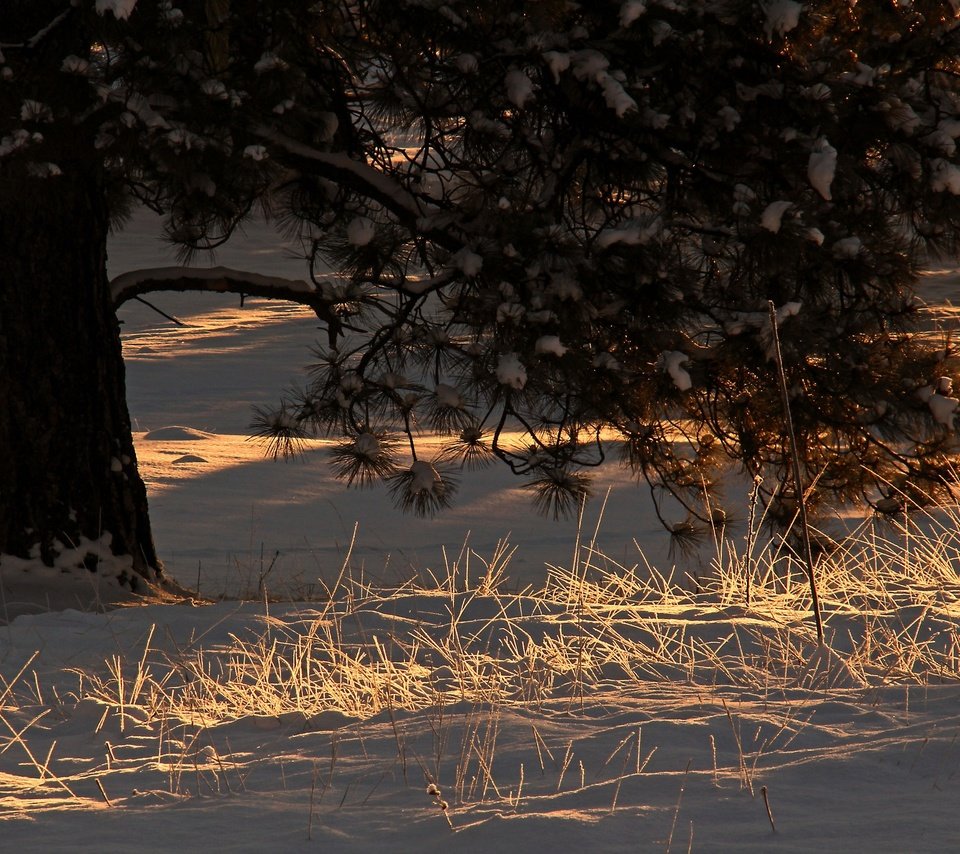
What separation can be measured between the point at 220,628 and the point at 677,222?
232 cm

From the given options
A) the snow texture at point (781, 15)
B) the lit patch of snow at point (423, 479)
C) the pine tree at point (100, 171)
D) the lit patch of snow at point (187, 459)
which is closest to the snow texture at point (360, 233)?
the pine tree at point (100, 171)

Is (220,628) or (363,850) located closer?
(363,850)

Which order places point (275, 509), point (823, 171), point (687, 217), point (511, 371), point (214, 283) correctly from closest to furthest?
point (823, 171) → point (511, 371) → point (687, 217) → point (214, 283) → point (275, 509)

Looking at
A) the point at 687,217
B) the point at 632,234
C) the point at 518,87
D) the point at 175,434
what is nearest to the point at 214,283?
the point at 518,87

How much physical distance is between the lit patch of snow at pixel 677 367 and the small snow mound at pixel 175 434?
829 centimetres

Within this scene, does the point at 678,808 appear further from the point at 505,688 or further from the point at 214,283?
the point at 214,283

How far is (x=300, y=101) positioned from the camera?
4.82 m

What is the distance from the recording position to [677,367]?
4.38 metres

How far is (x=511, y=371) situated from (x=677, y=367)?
62cm

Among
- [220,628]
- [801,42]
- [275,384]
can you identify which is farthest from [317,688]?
[275,384]

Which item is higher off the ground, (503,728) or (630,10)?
(630,10)

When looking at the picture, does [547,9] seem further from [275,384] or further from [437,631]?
[275,384]

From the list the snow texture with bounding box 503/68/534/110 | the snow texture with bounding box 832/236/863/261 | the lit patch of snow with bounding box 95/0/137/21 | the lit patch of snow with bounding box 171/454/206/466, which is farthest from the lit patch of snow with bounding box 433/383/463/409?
the lit patch of snow with bounding box 171/454/206/466

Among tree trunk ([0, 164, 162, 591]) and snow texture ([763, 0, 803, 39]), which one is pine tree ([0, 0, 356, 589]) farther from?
snow texture ([763, 0, 803, 39])
